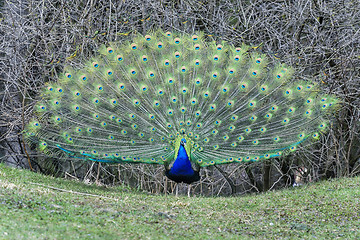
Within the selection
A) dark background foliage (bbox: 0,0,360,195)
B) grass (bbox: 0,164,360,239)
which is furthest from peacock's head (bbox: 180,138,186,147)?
dark background foliage (bbox: 0,0,360,195)

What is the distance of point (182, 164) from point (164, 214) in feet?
6.24

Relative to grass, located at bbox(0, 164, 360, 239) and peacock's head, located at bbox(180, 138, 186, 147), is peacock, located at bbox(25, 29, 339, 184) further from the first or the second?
grass, located at bbox(0, 164, 360, 239)

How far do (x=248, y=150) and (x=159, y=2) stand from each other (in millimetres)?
3803

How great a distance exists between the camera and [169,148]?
29.6 ft

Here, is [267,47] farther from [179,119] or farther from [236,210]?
[236,210]

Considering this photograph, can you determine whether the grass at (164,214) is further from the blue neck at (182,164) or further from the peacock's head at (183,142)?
the peacock's head at (183,142)

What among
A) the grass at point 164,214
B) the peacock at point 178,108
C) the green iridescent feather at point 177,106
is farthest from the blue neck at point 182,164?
the grass at point 164,214

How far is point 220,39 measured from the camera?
1095cm

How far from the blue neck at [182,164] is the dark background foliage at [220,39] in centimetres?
194

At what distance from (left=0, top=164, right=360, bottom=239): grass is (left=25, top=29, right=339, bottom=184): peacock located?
74 centimetres

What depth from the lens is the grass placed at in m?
5.68

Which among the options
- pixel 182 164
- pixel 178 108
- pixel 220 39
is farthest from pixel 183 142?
pixel 220 39

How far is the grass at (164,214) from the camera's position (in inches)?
224

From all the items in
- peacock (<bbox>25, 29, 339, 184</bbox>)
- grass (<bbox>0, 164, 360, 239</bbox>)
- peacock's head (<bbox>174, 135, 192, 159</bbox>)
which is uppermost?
peacock (<bbox>25, 29, 339, 184</bbox>)
